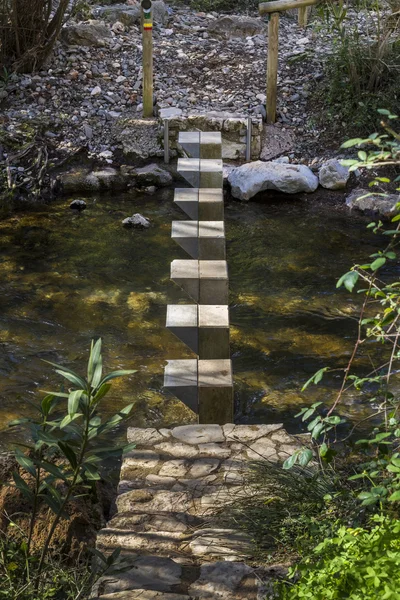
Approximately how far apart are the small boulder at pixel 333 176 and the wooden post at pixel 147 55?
230 cm

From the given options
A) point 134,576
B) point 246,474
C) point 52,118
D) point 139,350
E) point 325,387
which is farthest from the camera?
point 52,118

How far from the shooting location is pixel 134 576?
2971 millimetres

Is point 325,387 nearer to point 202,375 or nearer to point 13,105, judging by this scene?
point 202,375

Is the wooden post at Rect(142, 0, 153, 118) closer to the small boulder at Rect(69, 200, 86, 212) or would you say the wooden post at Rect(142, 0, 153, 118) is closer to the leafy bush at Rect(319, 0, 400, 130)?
the small boulder at Rect(69, 200, 86, 212)

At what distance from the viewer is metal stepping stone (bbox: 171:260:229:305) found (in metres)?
4.61

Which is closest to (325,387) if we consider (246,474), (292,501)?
(246,474)

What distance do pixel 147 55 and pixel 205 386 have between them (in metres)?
6.53

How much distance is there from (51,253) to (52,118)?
3.00 metres

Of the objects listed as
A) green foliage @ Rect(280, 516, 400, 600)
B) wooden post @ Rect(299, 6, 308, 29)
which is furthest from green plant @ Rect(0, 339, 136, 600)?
wooden post @ Rect(299, 6, 308, 29)

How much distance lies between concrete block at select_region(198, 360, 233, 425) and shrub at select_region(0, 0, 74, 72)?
24.3ft

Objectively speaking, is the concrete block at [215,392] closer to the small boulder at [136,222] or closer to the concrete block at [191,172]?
the concrete block at [191,172]

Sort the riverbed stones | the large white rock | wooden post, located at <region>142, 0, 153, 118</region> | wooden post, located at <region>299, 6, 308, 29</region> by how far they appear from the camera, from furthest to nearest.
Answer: wooden post, located at <region>299, 6, 308, 29</region> < wooden post, located at <region>142, 0, 153, 118</region> < the large white rock < the riverbed stones

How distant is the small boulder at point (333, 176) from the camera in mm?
9406

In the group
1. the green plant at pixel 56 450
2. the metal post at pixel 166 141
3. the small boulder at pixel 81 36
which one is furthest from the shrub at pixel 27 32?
the green plant at pixel 56 450
